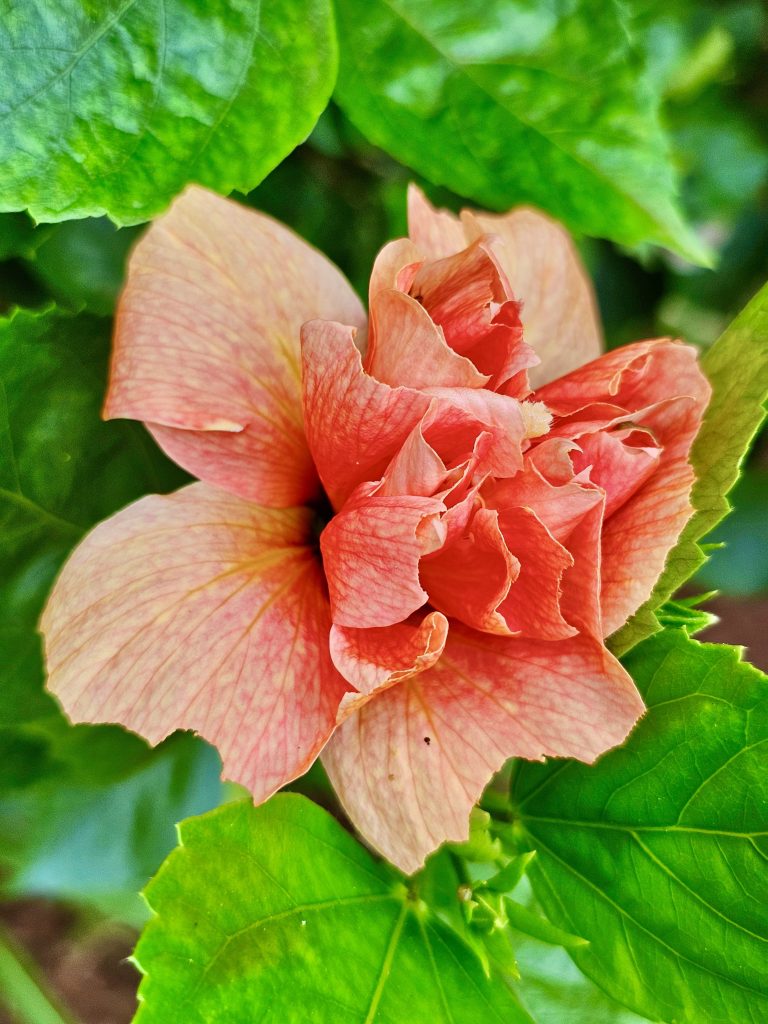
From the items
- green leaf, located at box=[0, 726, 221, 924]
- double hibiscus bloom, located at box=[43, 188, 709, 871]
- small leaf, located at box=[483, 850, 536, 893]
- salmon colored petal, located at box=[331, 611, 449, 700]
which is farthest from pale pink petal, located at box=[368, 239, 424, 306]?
green leaf, located at box=[0, 726, 221, 924]

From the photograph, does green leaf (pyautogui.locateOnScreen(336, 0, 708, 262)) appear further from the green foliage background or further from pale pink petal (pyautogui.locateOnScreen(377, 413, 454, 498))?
pale pink petal (pyautogui.locateOnScreen(377, 413, 454, 498))

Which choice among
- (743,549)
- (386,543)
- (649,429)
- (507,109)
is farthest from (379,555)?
(743,549)

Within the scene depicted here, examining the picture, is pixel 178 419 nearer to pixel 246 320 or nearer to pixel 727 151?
pixel 246 320

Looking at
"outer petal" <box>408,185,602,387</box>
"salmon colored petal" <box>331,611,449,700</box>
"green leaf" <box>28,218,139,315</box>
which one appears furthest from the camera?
"green leaf" <box>28,218,139,315</box>

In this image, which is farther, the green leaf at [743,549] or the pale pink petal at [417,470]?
the green leaf at [743,549]

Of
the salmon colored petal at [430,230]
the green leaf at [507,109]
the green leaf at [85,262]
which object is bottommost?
the green leaf at [85,262]

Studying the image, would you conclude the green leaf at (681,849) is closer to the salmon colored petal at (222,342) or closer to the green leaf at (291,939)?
the green leaf at (291,939)

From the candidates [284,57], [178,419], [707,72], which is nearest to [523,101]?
[284,57]

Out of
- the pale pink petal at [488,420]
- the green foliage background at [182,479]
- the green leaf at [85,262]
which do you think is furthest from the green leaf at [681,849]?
the green leaf at [85,262]

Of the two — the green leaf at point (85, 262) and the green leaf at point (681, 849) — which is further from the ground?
the green leaf at point (85, 262)
